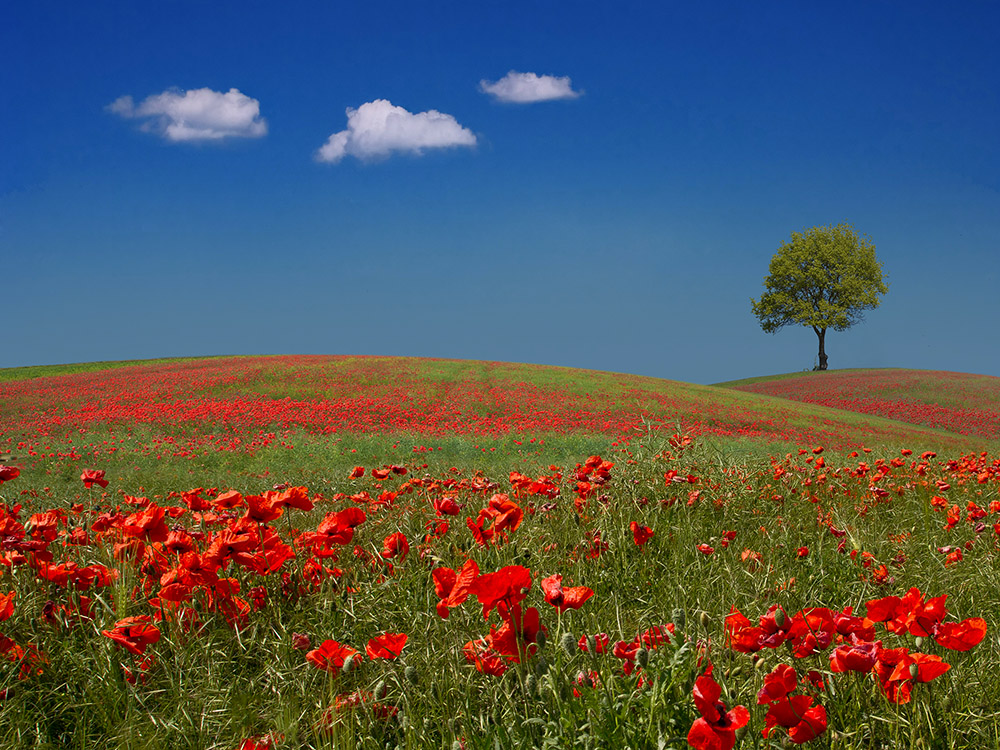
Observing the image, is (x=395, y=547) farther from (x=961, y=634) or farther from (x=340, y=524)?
(x=961, y=634)

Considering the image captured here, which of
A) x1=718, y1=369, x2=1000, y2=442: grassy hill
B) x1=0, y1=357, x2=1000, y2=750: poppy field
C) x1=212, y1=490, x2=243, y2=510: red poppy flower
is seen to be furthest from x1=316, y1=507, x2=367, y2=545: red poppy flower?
x1=718, y1=369, x2=1000, y2=442: grassy hill

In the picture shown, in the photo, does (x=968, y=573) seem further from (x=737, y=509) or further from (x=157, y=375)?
(x=157, y=375)

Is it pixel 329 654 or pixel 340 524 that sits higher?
pixel 340 524

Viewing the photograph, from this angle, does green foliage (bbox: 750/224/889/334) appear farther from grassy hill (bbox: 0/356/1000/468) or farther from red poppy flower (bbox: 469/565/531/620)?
red poppy flower (bbox: 469/565/531/620)

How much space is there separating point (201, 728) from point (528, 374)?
27281 millimetres

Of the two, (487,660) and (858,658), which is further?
(487,660)

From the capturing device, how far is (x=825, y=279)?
167 ft

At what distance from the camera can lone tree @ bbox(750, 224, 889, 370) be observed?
50.6 metres

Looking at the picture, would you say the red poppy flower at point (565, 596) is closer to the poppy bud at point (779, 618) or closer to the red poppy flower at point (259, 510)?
the poppy bud at point (779, 618)

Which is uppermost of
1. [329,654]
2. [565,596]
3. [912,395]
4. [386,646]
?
[912,395]

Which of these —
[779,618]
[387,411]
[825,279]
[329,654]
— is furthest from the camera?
[825,279]

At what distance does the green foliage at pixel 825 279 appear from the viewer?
166ft

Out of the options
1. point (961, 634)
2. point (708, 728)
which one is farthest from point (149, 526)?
point (961, 634)

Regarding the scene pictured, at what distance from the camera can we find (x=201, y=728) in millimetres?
2172
